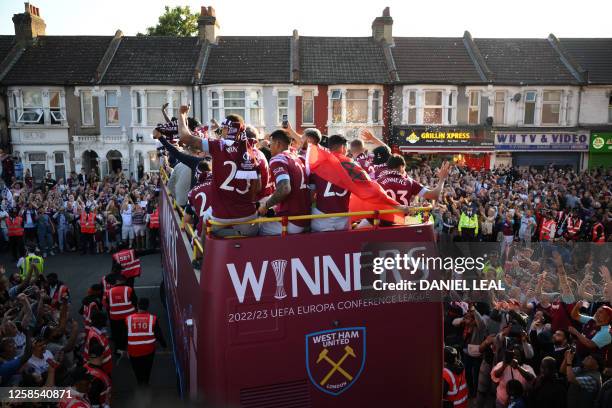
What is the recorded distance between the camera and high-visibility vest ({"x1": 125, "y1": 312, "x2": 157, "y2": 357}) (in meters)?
7.79

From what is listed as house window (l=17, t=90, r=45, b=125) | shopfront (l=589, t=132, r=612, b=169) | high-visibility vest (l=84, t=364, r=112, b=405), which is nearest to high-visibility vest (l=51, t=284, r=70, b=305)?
high-visibility vest (l=84, t=364, r=112, b=405)

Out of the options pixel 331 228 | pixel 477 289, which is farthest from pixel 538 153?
pixel 331 228

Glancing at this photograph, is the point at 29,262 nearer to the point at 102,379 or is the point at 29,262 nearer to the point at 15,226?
the point at 102,379

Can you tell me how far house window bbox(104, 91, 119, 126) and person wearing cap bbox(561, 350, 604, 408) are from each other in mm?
27986

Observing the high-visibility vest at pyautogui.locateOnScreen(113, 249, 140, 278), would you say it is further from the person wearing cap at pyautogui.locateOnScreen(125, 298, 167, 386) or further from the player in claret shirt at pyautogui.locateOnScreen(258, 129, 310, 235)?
the player in claret shirt at pyautogui.locateOnScreen(258, 129, 310, 235)

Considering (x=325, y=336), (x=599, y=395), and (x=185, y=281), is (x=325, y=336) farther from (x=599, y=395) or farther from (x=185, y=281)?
(x=599, y=395)

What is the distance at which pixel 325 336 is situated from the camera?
4449 mm

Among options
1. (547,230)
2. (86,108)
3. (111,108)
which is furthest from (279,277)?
(86,108)

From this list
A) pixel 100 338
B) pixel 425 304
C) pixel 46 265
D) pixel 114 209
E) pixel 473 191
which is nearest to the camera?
pixel 425 304

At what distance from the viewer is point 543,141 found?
29.0m

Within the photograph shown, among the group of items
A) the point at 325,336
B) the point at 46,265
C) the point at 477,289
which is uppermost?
the point at 325,336

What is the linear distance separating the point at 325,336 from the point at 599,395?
11.7ft

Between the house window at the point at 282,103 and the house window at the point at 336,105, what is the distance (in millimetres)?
2796

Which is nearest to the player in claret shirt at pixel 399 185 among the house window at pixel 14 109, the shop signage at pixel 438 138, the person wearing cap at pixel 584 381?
the person wearing cap at pixel 584 381
